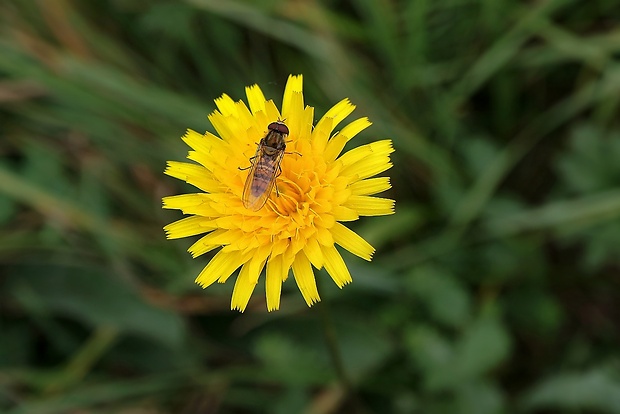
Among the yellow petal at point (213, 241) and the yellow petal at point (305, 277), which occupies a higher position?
the yellow petal at point (213, 241)

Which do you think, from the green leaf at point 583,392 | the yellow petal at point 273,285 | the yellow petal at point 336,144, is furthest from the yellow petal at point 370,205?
the green leaf at point 583,392

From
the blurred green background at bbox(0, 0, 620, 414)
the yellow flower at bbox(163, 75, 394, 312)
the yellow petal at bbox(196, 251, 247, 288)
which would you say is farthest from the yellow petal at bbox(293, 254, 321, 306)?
the blurred green background at bbox(0, 0, 620, 414)

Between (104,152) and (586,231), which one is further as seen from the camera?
(104,152)

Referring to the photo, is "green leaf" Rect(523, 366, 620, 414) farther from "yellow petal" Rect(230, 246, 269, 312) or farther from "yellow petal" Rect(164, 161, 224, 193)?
"yellow petal" Rect(164, 161, 224, 193)

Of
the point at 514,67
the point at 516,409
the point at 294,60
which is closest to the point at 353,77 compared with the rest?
Answer: the point at 294,60

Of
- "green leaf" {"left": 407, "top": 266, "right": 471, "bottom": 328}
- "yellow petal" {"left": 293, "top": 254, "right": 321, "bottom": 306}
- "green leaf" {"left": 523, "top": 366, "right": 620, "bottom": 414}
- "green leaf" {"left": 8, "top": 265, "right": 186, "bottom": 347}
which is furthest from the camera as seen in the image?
"green leaf" {"left": 8, "top": 265, "right": 186, "bottom": 347}

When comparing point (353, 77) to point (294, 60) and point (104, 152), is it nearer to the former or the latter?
point (294, 60)

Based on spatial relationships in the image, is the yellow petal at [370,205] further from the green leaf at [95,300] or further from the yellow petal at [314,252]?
the green leaf at [95,300]
